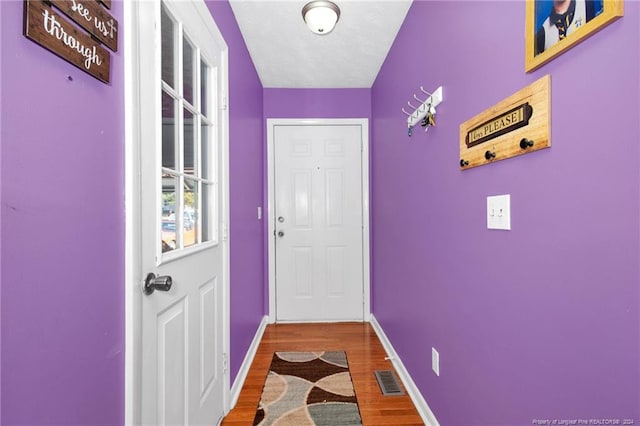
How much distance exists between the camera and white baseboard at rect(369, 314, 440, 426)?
1.61m

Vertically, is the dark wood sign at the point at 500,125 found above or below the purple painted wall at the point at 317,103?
below

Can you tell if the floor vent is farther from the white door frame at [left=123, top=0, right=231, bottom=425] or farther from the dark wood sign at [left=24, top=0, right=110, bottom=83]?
Answer: the dark wood sign at [left=24, top=0, right=110, bottom=83]

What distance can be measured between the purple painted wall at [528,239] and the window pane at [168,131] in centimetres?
123

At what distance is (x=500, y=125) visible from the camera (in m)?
1.01

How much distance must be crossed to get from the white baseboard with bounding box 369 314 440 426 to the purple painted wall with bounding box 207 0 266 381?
1.15 meters

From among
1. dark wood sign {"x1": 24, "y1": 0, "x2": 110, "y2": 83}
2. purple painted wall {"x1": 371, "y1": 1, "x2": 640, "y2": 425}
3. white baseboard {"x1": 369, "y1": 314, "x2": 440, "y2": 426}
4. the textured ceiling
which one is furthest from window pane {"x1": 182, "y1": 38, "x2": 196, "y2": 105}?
white baseboard {"x1": 369, "y1": 314, "x2": 440, "y2": 426}

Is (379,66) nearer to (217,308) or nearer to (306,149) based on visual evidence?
(306,149)

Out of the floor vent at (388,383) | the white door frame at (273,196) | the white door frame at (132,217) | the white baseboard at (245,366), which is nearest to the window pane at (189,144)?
the white door frame at (132,217)

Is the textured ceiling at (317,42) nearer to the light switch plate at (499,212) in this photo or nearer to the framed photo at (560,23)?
the framed photo at (560,23)

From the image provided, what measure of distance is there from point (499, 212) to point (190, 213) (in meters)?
1.30

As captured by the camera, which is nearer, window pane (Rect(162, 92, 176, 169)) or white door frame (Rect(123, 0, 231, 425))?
white door frame (Rect(123, 0, 231, 425))

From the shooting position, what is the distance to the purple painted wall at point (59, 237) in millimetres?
554

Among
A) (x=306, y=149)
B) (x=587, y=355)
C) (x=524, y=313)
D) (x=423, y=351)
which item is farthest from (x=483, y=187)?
(x=306, y=149)

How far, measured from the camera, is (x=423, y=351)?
5.68 ft
